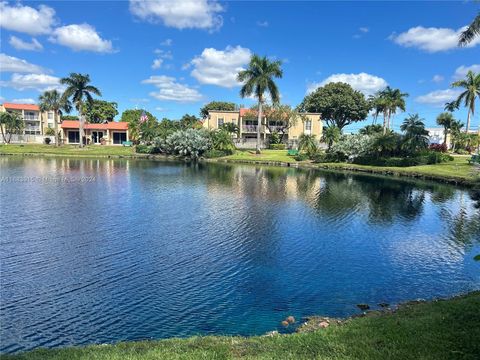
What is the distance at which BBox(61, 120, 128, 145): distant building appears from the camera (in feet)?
352

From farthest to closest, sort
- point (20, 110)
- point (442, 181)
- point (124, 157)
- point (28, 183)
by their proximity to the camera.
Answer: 1. point (20, 110)
2. point (124, 157)
3. point (442, 181)
4. point (28, 183)

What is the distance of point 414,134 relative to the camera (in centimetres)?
6519

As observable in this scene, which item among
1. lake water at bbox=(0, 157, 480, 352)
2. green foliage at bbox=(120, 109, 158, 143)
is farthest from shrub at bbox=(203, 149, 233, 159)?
lake water at bbox=(0, 157, 480, 352)

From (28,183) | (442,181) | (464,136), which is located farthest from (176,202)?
(464,136)

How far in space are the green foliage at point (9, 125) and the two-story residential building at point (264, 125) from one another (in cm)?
4917

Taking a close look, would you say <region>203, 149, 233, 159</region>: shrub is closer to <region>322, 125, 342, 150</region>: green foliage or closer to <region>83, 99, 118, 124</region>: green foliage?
<region>322, 125, 342, 150</region>: green foliage

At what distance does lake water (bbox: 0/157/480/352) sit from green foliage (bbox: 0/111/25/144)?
70300 millimetres

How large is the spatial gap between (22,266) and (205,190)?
79.9 ft

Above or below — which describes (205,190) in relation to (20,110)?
below

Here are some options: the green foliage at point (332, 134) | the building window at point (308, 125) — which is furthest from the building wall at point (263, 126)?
the green foliage at point (332, 134)

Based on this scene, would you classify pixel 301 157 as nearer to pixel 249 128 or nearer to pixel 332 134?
pixel 332 134

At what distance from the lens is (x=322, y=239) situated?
23.0 meters

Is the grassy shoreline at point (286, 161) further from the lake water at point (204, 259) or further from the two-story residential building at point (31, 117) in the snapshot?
the two-story residential building at point (31, 117)

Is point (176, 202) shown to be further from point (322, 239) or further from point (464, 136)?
point (464, 136)
